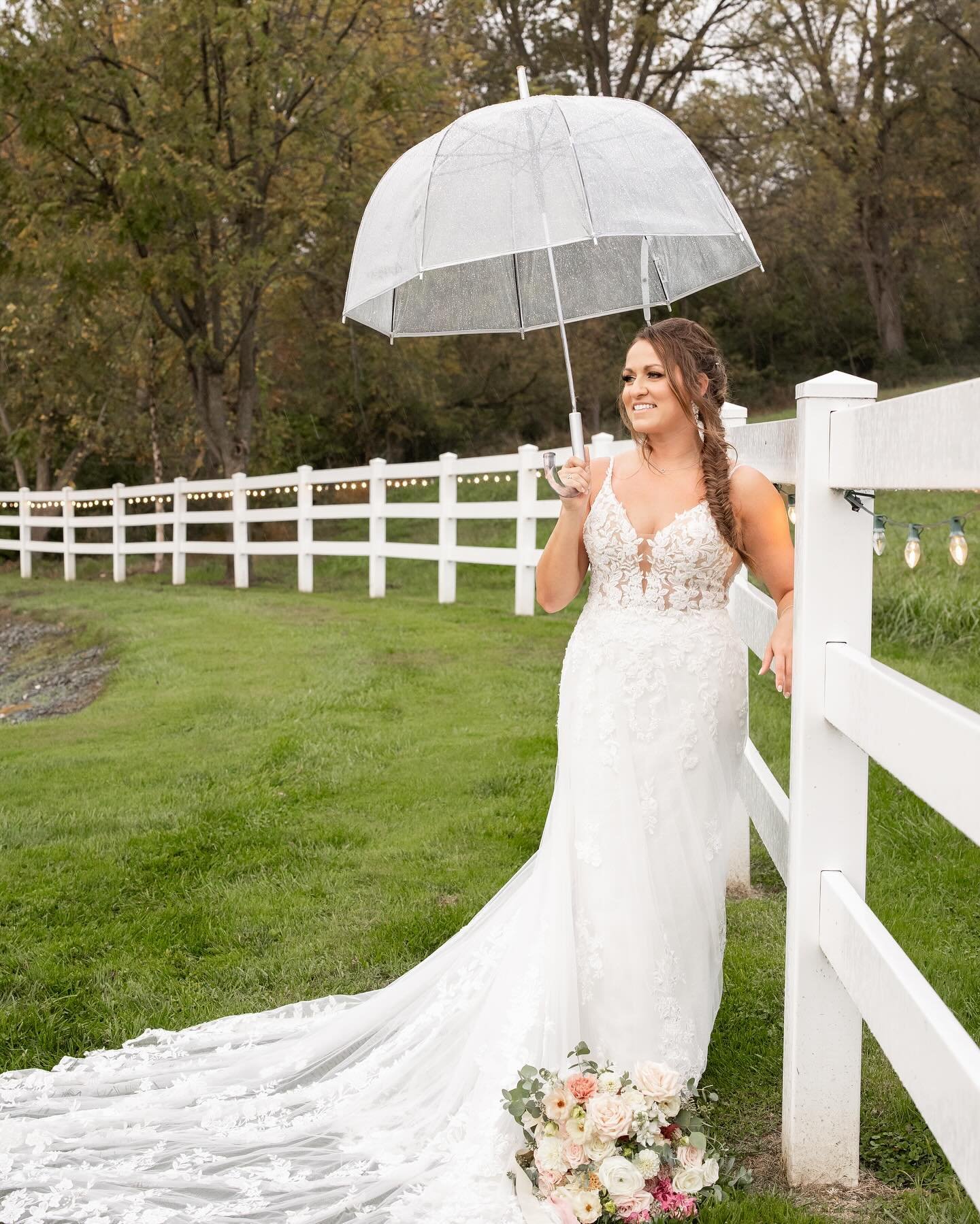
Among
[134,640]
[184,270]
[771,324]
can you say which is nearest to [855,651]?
[134,640]

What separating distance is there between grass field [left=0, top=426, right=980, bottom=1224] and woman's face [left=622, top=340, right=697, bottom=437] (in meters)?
1.69

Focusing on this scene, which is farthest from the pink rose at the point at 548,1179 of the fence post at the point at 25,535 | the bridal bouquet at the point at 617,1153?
the fence post at the point at 25,535

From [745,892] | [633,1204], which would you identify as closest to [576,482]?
[633,1204]

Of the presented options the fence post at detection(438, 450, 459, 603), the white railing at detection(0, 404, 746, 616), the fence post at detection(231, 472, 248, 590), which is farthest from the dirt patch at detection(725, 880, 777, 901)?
the fence post at detection(231, 472, 248, 590)

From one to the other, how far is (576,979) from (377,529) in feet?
37.0

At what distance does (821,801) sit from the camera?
2723mm

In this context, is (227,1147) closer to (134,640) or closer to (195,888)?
(195,888)

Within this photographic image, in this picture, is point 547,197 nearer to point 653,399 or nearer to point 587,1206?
point 653,399

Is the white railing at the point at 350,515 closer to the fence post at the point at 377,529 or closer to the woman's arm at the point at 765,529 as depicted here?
the fence post at the point at 377,529

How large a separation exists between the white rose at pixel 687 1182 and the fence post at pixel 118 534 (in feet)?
56.6

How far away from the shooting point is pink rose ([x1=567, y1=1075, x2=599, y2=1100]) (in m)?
2.82

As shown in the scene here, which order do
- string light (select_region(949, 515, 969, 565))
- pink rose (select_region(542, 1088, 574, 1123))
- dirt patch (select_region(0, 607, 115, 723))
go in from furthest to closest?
dirt patch (select_region(0, 607, 115, 723)), pink rose (select_region(542, 1088, 574, 1123)), string light (select_region(949, 515, 969, 565))

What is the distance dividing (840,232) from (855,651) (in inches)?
1050

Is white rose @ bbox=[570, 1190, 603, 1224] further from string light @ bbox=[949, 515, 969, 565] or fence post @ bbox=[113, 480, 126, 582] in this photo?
fence post @ bbox=[113, 480, 126, 582]
